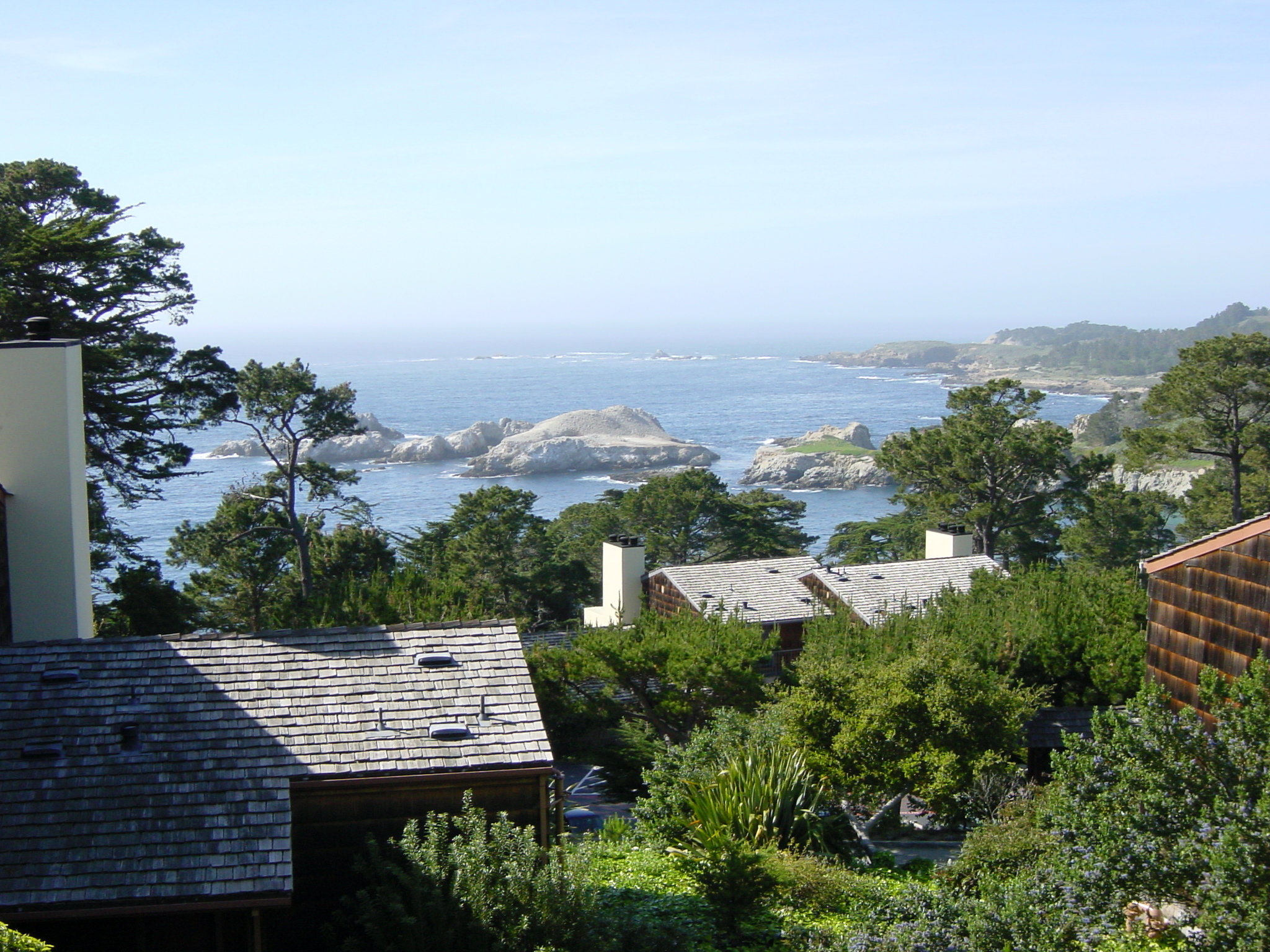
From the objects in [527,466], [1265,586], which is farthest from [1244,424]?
[527,466]

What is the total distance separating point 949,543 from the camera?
33812 millimetres

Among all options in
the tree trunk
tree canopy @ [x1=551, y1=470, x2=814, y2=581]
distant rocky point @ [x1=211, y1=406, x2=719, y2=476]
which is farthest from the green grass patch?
the tree trunk

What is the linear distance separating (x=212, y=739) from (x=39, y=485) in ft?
14.1

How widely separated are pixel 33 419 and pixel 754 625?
49.6 feet

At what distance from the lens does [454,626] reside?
1093 cm

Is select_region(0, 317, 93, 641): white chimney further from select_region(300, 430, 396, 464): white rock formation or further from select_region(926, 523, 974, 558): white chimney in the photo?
select_region(300, 430, 396, 464): white rock formation

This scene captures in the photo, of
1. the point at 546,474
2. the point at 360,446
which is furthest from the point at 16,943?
the point at 360,446

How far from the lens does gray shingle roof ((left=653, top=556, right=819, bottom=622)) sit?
29.8m

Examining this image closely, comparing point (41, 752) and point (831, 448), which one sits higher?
point (41, 752)

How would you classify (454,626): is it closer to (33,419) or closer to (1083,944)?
(33,419)

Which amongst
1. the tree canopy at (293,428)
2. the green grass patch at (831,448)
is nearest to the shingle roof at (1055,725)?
the tree canopy at (293,428)

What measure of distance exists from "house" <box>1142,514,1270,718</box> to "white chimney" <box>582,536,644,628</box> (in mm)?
18261

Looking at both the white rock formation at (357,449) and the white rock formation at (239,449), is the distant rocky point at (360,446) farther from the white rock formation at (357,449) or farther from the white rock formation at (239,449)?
the white rock formation at (239,449)

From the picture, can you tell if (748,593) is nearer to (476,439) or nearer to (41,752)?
(41,752)
